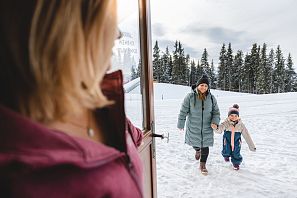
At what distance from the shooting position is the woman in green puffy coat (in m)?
2.71

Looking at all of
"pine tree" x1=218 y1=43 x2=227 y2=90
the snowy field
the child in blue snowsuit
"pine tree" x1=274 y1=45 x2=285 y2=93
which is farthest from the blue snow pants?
"pine tree" x1=274 y1=45 x2=285 y2=93

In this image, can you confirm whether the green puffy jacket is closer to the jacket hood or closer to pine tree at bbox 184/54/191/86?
pine tree at bbox 184/54/191/86

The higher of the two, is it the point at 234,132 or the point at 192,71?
the point at 192,71

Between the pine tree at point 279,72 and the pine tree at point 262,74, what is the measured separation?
0.18 m

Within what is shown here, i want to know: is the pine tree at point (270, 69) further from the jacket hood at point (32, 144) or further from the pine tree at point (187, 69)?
the jacket hood at point (32, 144)

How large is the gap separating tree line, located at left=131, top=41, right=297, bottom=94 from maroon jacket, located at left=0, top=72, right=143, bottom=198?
3.32 metres

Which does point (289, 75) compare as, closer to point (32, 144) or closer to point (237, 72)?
point (237, 72)

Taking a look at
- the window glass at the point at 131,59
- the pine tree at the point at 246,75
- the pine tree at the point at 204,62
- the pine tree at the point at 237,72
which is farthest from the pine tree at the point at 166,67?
the window glass at the point at 131,59

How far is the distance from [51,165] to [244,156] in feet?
10.2

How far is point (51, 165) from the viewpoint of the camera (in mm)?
354

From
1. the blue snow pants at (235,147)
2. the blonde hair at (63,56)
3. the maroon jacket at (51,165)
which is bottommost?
the blue snow pants at (235,147)

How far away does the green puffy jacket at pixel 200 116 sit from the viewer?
2.72 metres

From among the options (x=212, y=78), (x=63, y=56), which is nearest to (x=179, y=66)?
(x=212, y=78)

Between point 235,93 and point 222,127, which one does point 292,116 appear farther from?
point 222,127
